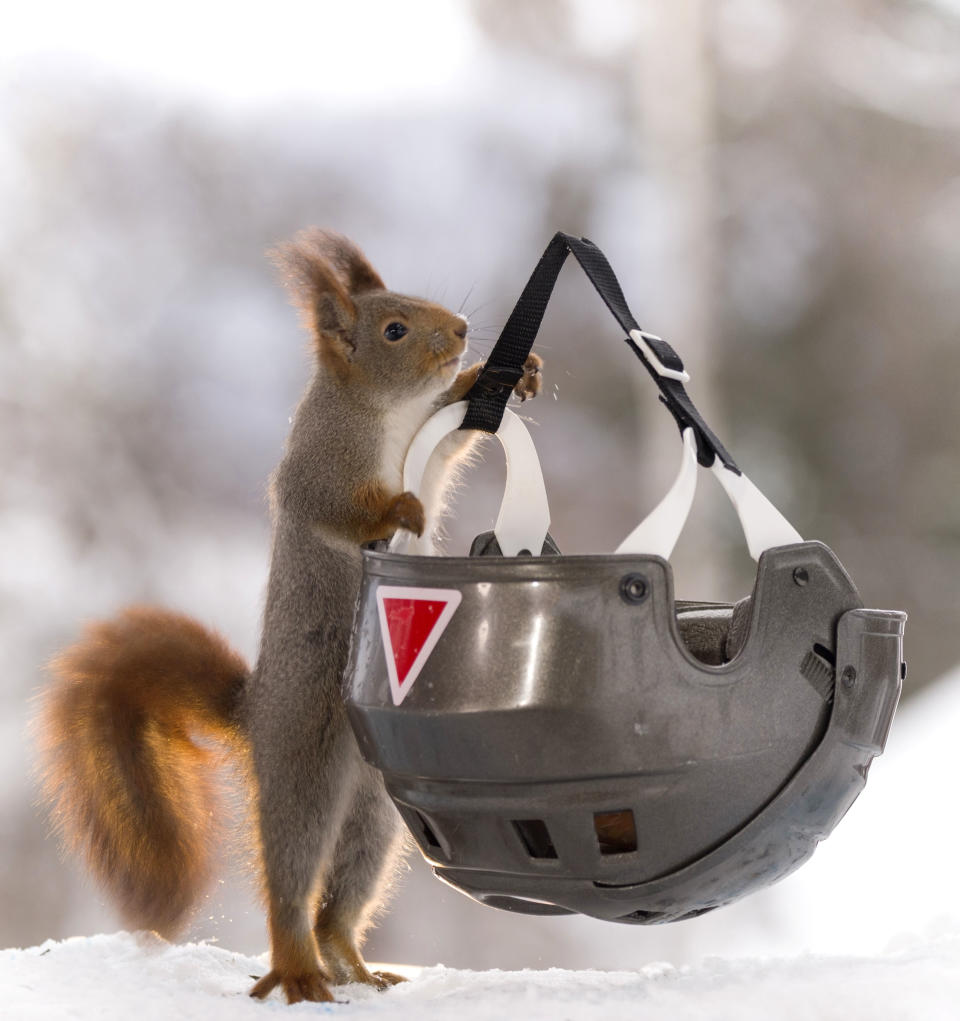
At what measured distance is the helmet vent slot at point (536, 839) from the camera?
790mm

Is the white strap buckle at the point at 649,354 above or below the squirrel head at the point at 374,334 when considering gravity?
above

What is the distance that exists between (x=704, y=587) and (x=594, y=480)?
335 mm

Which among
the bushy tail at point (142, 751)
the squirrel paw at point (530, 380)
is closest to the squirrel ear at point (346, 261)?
the squirrel paw at point (530, 380)

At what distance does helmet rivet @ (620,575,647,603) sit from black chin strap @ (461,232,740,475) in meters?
0.14

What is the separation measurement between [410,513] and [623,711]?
12.2 inches

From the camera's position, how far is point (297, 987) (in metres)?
1.05

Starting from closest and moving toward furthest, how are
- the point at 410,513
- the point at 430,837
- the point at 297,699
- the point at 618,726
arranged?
the point at 618,726 → the point at 430,837 → the point at 410,513 → the point at 297,699

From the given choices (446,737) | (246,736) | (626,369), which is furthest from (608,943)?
(446,737)

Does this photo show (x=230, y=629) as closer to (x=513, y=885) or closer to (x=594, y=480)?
(x=594, y=480)

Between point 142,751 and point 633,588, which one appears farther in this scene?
point 142,751

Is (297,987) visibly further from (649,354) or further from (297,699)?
(649,354)

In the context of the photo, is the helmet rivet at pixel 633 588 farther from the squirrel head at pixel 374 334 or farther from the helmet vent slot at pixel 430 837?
the squirrel head at pixel 374 334

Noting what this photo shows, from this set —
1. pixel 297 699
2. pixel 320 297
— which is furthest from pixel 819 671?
pixel 320 297

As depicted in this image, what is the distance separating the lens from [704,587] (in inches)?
104
